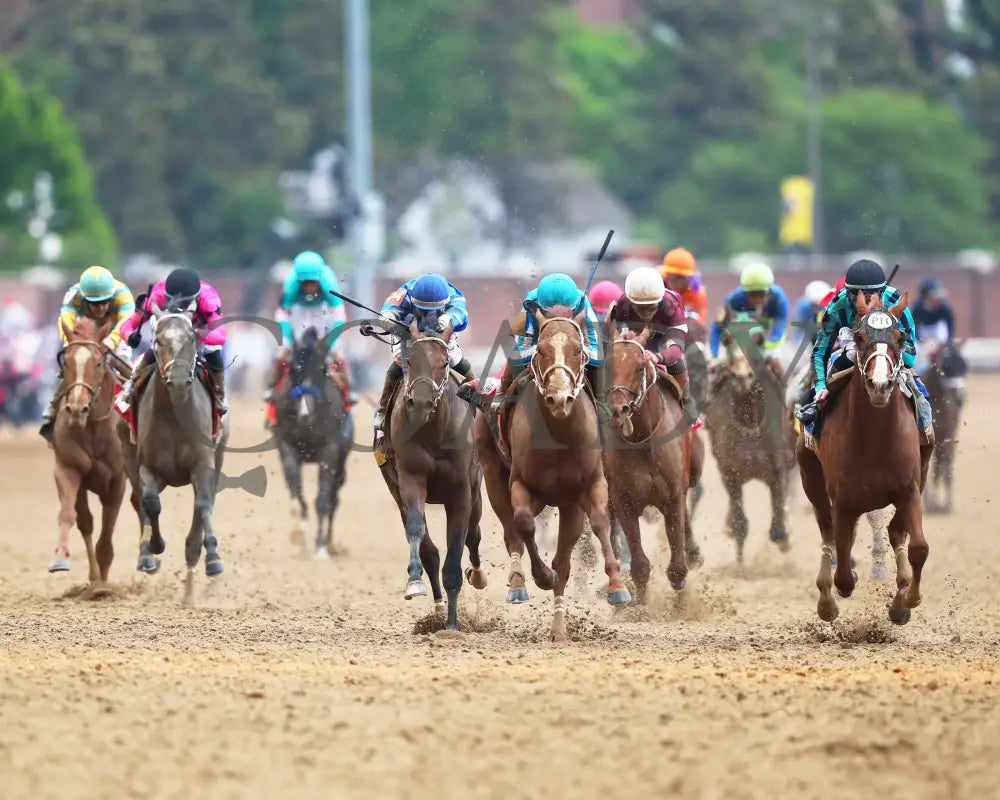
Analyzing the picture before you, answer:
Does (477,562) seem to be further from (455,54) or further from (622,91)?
(622,91)

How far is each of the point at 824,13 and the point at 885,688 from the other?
2382 inches

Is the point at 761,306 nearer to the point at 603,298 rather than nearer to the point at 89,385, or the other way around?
the point at 603,298

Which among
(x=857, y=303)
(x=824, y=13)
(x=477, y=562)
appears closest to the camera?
(x=857, y=303)

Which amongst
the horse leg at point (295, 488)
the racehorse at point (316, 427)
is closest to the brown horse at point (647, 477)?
the racehorse at point (316, 427)

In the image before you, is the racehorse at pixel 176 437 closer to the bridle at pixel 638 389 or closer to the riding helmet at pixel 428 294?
the riding helmet at pixel 428 294

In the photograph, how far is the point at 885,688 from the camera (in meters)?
9.05

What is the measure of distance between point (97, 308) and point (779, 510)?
18.8 feet

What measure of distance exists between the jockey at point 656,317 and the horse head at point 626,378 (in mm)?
576

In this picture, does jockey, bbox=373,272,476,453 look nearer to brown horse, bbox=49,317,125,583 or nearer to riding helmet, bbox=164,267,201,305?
riding helmet, bbox=164,267,201,305

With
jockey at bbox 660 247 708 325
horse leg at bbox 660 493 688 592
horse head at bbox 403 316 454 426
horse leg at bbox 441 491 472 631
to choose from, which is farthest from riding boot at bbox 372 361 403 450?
jockey at bbox 660 247 708 325

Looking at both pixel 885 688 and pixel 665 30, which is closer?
pixel 885 688

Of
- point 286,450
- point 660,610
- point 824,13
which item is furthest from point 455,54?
point 660,610

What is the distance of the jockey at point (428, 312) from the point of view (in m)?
11.7

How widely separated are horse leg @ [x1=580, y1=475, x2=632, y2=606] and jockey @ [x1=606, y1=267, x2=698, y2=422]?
178 cm
